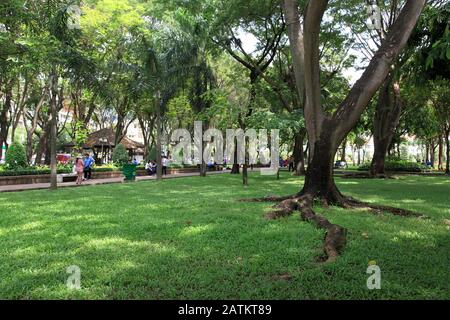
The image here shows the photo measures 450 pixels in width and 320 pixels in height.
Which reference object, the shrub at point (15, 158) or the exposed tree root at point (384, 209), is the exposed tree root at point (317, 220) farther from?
the shrub at point (15, 158)

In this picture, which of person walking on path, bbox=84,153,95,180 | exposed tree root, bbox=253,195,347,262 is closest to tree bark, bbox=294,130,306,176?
person walking on path, bbox=84,153,95,180

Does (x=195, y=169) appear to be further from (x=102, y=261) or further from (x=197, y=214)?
(x=102, y=261)

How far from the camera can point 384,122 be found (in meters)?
23.4

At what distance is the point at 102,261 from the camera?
4484 mm

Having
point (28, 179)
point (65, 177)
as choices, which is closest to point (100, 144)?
point (65, 177)

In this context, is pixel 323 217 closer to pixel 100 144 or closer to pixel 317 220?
pixel 317 220

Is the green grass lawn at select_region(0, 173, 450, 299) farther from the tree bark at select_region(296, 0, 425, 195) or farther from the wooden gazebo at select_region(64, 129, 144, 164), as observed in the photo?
the wooden gazebo at select_region(64, 129, 144, 164)

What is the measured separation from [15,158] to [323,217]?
54.8ft

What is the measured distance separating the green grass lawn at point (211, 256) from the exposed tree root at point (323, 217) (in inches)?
6.3

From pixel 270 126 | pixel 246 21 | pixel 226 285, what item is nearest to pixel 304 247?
pixel 226 285

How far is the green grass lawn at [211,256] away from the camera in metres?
Answer: 3.69

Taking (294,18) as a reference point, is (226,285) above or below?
below

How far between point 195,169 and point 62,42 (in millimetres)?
20681

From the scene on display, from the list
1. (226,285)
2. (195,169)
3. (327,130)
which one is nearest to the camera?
(226,285)
